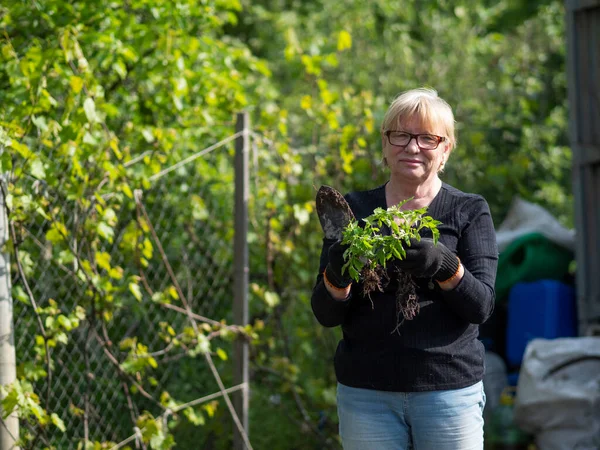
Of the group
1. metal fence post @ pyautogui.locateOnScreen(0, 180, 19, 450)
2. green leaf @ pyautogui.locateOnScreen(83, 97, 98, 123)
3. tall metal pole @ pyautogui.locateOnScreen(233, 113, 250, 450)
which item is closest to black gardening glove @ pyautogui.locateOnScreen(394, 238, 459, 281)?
green leaf @ pyautogui.locateOnScreen(83, 97, 98, 123)

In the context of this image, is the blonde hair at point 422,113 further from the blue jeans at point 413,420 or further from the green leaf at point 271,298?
the green leaf at point 271,298

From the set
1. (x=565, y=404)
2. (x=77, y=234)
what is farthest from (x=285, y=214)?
(x=565, y=404)

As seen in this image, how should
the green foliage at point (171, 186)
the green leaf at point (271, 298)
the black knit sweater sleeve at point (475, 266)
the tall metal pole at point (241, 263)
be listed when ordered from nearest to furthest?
the black knit sweater sleeve at point (475, 266)
the green foliage at point (171, 186)
the tall metal pole at point (241, 263)
the green leaf at point (271, 298)

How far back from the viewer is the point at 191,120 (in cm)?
443

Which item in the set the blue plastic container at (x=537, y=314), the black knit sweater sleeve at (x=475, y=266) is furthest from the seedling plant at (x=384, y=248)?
the blue plastic container at (x=537, y=314)

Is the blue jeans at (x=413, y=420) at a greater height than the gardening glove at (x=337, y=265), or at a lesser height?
lesser

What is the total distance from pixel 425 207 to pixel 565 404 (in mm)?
2649

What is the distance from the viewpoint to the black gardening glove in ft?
7.13

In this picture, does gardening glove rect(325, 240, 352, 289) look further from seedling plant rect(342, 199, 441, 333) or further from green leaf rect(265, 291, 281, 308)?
green leaf rect(265, 291, 281, 308)

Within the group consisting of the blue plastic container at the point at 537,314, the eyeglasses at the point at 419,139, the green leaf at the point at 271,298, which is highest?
the eyeglasses at the point at 419,139

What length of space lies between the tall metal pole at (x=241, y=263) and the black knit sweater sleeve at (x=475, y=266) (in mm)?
1715

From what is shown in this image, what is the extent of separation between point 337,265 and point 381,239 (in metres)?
0.15

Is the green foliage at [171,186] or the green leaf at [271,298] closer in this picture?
the green foliage at [171,186]

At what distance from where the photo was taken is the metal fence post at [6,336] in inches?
121
